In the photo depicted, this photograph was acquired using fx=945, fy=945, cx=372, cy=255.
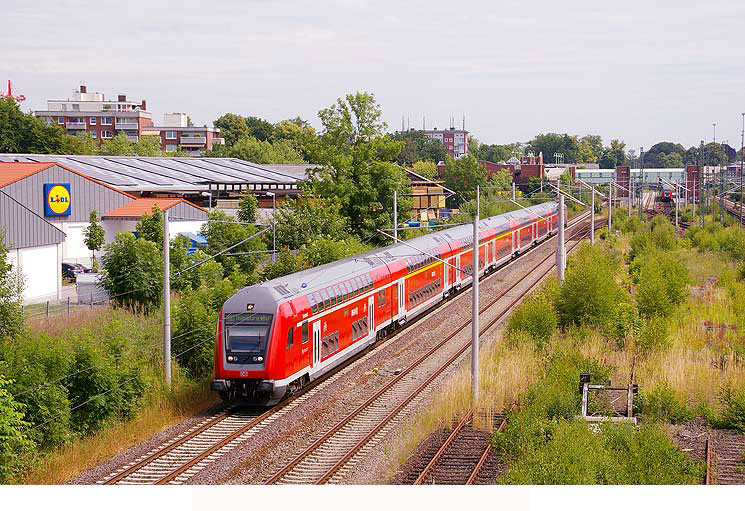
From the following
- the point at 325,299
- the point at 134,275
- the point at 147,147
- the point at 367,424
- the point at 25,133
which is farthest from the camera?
the point at 147,147

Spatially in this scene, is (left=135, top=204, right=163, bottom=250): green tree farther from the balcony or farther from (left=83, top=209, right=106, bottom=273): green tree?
the balcony

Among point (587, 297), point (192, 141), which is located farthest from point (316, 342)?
point (192, 141)

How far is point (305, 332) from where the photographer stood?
782 inches

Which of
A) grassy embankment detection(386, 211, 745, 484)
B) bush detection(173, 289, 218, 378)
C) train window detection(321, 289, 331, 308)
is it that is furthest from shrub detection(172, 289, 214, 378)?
grassy embankment detection(386, 211, 745, 484)

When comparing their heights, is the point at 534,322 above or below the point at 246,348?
below

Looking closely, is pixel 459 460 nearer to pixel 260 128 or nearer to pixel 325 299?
pixel 325 299

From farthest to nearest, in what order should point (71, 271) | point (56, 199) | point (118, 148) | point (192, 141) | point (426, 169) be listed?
1. point (192, 141)
2. point (426, 169)
3. point (118, 148)
4. point (71, 271)
5. point (56, 199)

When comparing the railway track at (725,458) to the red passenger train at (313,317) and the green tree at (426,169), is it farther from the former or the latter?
the green tree at (426,169)

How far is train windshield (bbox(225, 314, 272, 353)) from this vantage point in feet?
60.7

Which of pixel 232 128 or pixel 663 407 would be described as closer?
pixel 663 407

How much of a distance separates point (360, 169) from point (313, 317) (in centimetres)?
2432

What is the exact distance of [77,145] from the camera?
→ 7381 cm

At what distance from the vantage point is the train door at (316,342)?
20502 millimetres

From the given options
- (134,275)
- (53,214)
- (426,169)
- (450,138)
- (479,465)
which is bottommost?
(479,465)
